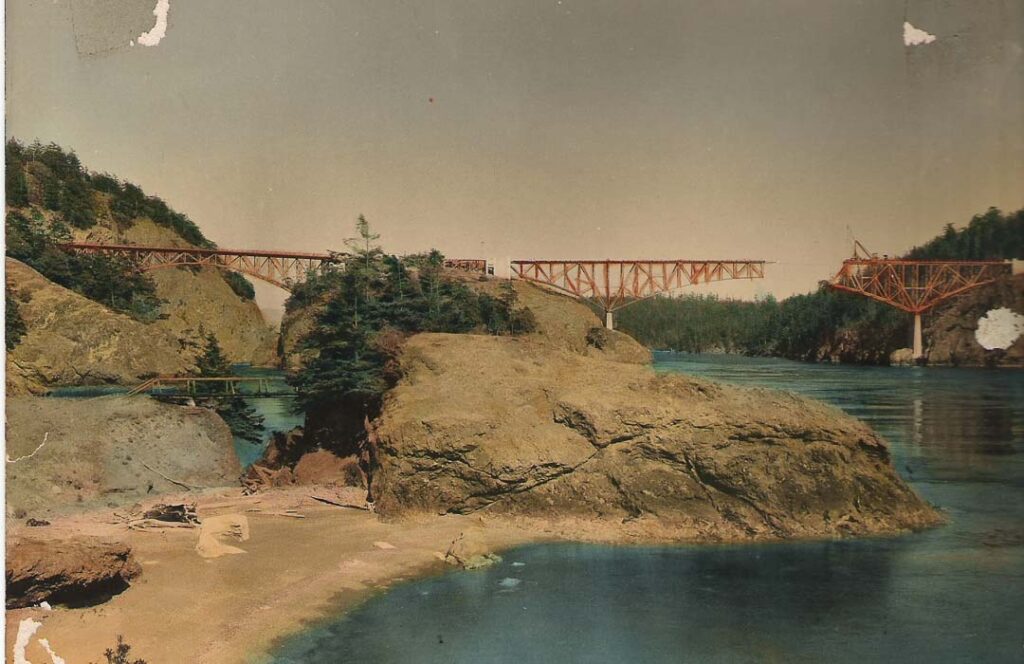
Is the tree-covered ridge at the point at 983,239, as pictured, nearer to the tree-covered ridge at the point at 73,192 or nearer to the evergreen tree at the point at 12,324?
the tree-covered ridge at the point at 73,192

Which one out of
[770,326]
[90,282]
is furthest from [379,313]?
[770,326]

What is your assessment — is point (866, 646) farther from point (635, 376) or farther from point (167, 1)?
point (167, 1)

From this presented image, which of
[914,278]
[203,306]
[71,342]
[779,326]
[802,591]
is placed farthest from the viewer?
[203,306]

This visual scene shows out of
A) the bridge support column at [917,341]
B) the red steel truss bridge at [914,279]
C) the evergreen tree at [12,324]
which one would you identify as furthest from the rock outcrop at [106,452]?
the bridge support column at [917,341]

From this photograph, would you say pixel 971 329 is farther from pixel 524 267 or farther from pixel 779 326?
pixel 524 267

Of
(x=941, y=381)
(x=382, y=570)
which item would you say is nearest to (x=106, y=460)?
(x=382, y=570)

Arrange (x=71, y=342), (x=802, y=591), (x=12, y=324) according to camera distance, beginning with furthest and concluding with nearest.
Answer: (x=71, y=342), (x=12, y=324), (x=802, y=591)
